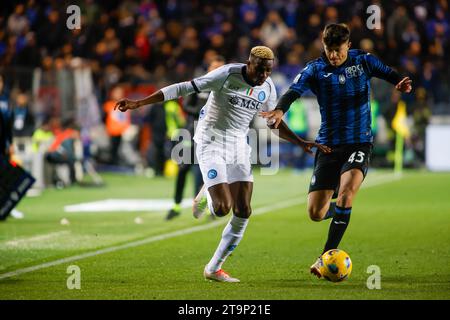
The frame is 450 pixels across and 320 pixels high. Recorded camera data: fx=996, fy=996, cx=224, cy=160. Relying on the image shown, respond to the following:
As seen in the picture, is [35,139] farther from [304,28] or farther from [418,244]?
[418,244]

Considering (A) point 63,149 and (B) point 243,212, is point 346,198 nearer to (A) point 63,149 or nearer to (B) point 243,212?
(B) point 243,212

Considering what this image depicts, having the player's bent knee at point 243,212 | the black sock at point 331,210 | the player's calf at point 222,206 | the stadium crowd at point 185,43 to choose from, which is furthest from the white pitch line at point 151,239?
the stadium crowd at point 185,43

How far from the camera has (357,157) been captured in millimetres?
9062

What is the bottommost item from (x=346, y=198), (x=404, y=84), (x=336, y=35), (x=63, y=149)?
(x=346, y=198)

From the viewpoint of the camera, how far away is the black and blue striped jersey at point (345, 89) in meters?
9.06

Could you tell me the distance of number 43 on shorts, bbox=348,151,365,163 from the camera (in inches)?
356

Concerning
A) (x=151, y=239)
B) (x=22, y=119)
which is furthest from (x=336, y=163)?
(x=22, y=119)

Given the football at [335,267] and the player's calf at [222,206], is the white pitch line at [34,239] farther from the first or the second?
the football at [335,267]

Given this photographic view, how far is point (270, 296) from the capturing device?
7695mm

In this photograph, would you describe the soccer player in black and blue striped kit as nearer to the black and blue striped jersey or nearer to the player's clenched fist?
the black and blue striped jersey

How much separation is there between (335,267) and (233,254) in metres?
2.31

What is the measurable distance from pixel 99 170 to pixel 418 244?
50.4ft

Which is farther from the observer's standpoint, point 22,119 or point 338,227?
point 22,119
